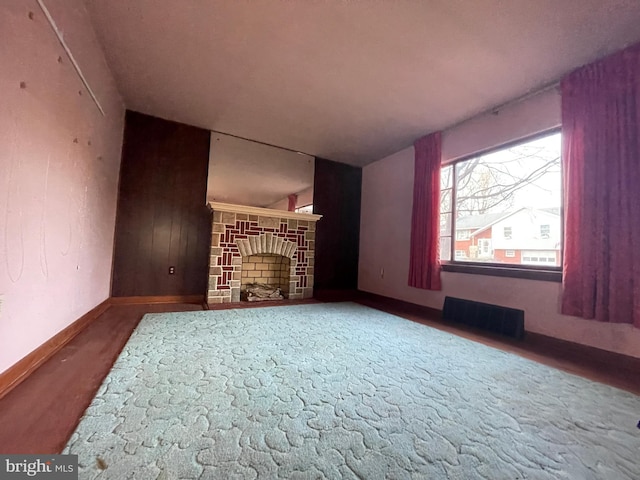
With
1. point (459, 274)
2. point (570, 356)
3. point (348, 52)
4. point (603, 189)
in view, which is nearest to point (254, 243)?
Answer: point (348, 52)

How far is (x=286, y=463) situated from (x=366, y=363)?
88 centimetres

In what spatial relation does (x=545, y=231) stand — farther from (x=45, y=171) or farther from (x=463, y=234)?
(x=45, y=171)

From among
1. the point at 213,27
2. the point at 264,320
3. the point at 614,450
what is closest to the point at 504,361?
the point at 614,450

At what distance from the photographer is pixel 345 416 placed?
1066mm

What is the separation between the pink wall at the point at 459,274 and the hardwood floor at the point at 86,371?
140 millimetres

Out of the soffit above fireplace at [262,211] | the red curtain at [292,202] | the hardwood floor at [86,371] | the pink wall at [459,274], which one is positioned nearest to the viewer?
the hardwood floor at [86,371]

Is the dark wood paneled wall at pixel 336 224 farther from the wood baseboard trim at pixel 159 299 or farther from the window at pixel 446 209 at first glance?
the wood baseboard trim at pixel 159 299

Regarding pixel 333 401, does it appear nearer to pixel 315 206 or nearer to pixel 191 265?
pixel 191 265

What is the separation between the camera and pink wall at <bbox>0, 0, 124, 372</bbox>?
1.15 meters

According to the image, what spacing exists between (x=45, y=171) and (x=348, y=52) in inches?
86.3

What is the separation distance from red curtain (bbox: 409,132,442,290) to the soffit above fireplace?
154 cm

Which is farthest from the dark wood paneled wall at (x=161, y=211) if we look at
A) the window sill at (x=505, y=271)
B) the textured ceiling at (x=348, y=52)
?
the window sill at (x=505, y=271)

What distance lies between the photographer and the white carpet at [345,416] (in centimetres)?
82

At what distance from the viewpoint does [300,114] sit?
2947 mm
